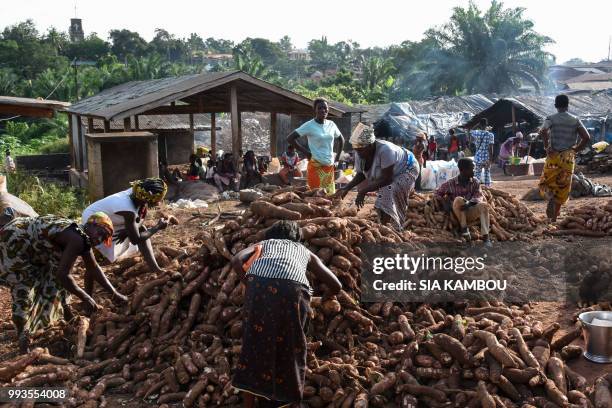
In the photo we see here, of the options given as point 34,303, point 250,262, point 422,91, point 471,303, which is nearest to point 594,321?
point 471,303

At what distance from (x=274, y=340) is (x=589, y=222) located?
18.7 feet

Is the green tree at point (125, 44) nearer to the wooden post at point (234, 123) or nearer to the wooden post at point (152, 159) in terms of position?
the wooden post at point (234, 123)

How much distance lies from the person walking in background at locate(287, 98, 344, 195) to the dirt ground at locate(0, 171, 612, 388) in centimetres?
172

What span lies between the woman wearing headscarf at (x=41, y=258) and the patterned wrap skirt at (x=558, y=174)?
Answer: 540cm

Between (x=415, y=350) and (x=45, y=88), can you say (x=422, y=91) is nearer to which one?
(x=45, y=88)

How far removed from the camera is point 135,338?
14.5 ft

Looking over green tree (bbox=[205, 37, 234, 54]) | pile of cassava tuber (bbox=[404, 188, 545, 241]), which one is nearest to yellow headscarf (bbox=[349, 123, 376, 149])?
pile of cassava tuber (bbox=[404, 188, 545, 241])

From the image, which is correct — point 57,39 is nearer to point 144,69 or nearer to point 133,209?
point 144,69

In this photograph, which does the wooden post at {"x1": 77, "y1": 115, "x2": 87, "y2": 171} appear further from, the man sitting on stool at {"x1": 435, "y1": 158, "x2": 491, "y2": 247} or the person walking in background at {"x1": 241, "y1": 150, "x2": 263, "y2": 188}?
the man sitting on stool at {"x1": 435, "y1": 158, "x2": 491, "y2": 247}

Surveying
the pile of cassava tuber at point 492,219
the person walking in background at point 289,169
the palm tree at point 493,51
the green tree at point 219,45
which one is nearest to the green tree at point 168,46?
the green tree at point 219,45

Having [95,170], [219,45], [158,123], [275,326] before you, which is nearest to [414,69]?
[158,123]

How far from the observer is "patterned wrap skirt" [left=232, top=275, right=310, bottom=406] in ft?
9.86

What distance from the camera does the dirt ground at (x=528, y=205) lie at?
368 cm

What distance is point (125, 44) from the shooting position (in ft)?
198
